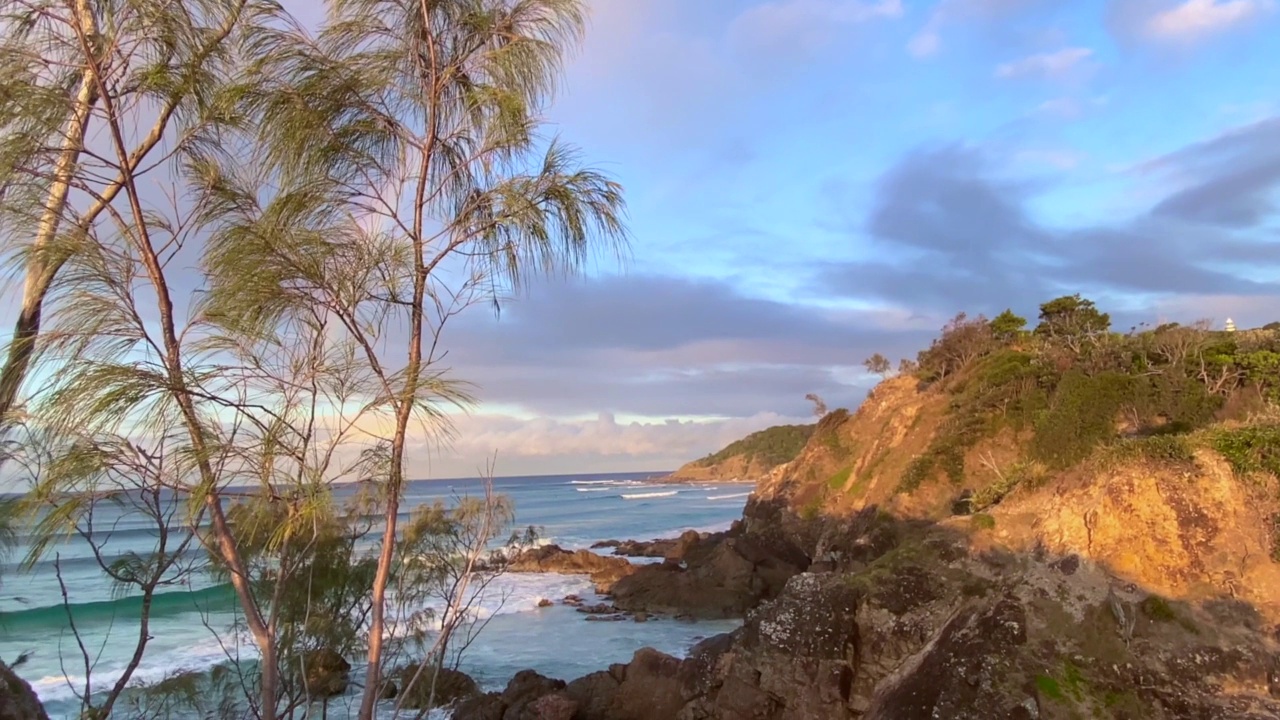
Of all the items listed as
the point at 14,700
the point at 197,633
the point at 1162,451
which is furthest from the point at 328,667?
the point at 197,633

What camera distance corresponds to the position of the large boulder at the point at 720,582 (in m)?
26.6

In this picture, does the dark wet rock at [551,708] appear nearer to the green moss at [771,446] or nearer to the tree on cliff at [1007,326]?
the tree on cliff at [1007,326]

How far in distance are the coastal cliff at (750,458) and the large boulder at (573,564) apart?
3557 inches

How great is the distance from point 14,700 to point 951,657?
29.4 ft

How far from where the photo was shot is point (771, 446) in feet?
463

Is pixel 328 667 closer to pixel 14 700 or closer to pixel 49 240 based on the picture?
pixel 14 700

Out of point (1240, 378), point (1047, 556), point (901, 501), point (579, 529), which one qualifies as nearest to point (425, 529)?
point (1047, 556)

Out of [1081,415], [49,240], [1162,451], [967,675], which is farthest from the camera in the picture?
[1081,415]

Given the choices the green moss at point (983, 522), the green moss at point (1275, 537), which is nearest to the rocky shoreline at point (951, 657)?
the green moss at point (983, 522)

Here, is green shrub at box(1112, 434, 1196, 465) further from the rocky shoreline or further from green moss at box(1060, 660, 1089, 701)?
Answer: green moss at box(1060, 660, 1089, 701)

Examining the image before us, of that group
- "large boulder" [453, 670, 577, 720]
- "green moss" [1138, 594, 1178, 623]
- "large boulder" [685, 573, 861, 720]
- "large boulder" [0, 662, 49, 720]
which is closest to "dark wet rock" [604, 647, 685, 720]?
"large boulder" [453, 670, 577, 720]

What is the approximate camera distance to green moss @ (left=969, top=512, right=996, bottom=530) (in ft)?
34.9

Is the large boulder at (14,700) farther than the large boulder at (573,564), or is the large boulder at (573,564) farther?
the large boulder at (573,564)

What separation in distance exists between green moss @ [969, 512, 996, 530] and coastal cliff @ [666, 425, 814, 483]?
115m
